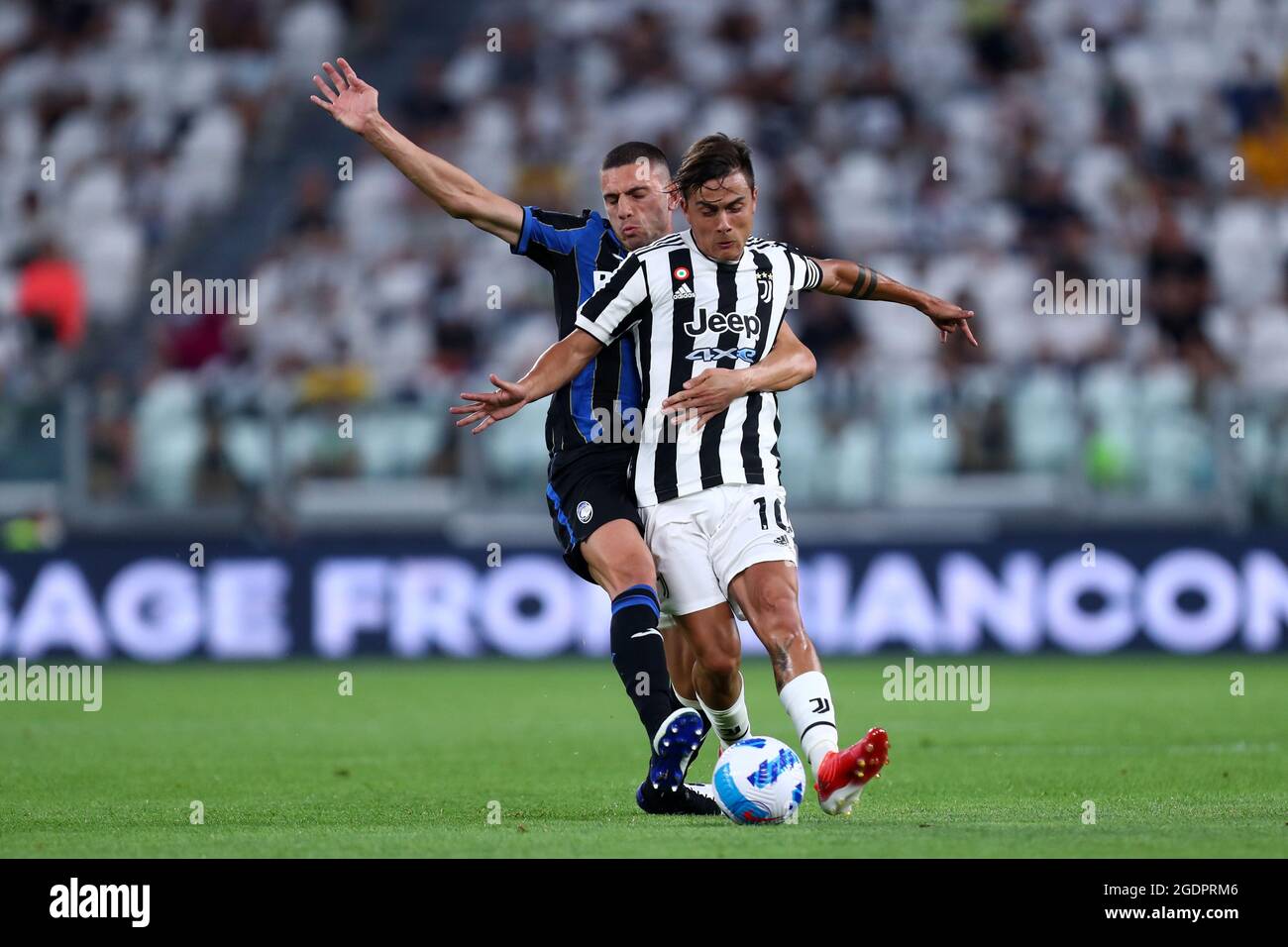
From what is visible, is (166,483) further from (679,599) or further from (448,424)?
(679,599)

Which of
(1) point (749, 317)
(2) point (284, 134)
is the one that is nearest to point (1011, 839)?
(1) point (749, 317)

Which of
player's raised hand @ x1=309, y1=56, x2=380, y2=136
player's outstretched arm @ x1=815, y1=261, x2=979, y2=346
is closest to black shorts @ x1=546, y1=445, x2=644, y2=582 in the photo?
player's outstretched arm @ x1=815, y1=261, x2=979, y2=346

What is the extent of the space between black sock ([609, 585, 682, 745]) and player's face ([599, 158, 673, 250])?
131 cm

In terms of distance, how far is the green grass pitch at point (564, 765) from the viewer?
19.1 ft

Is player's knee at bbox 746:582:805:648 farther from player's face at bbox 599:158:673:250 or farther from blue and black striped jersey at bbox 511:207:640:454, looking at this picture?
player's face at bbox 599:158:673:250

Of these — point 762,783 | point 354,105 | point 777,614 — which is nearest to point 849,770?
point 762,783

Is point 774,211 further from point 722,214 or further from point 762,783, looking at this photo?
point 762,783

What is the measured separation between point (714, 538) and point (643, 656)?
455mm

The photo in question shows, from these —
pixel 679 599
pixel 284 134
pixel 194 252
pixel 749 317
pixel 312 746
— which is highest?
pixel 284 134

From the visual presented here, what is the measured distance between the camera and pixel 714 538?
264 inches

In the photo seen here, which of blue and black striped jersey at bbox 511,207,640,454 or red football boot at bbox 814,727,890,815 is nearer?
red football boot at bbox 814,727,890,815

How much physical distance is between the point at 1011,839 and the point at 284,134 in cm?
1570

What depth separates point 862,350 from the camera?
54.5 ft

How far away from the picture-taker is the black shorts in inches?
273
